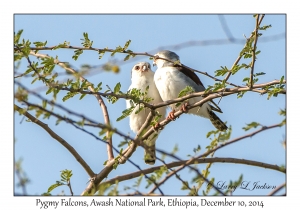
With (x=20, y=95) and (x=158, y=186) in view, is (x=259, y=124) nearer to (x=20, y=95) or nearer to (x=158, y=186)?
(x=158, y=186)

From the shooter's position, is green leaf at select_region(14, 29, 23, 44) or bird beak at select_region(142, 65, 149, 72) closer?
green leaf at select_region(14, 29, 23, 44)

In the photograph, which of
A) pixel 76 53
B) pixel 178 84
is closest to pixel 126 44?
pixel 76 53

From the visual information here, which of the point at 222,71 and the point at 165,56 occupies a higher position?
the point at 165,56

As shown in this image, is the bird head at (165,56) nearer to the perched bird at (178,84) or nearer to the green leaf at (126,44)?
the perched bird at (178,84)

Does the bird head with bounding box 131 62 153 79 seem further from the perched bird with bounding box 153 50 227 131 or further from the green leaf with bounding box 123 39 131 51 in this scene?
the green leaf with bounding box 123 39 131 51

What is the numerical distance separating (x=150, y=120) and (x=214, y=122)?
7.97 ft

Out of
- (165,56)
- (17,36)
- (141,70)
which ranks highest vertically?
(165,56)

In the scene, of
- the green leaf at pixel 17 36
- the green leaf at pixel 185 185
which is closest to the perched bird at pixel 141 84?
the green leaf at pixel 17 36

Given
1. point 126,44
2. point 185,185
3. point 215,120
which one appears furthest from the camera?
point 215,120

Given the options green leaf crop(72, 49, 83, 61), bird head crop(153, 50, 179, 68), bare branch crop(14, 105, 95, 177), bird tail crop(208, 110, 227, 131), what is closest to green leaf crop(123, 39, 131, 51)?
green leaf crop(72, 49, 83, 61)

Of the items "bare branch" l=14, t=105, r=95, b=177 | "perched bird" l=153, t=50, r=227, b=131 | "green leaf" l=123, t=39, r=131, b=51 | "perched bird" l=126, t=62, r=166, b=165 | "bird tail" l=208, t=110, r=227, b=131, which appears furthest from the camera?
"perched bird" l=126, t=62, r=166, b=165

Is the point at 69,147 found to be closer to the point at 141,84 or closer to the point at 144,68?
the point at 141,84

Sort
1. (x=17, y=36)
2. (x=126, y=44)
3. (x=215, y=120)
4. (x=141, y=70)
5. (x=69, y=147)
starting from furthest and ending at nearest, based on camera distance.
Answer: (x=141, y=70) < (x=215, y=120) < (x=69, y=147) < (x=126, y=44) < (x=17, y=36)
